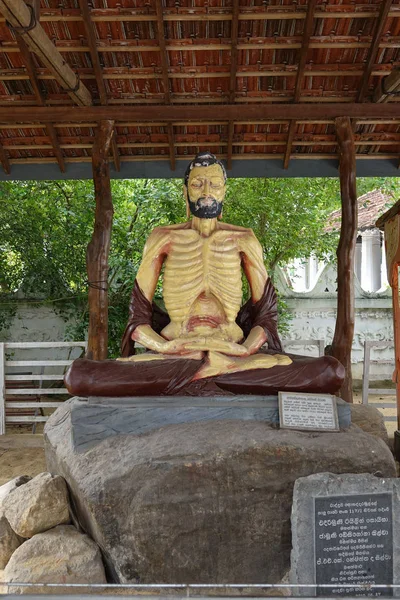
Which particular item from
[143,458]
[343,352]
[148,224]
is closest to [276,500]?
[143,458]

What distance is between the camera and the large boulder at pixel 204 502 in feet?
8.70

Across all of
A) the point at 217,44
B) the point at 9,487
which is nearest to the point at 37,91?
the point at 217,44

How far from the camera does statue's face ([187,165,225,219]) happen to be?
4035 millimetres

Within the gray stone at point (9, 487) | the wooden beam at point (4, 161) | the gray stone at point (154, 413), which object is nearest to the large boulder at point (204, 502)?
the gray stone at point (154, 413)

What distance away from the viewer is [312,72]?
17.8 feet

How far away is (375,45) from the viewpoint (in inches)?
200

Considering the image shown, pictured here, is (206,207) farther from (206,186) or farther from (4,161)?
(4,161)

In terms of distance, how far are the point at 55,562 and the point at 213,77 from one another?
4.57 metres

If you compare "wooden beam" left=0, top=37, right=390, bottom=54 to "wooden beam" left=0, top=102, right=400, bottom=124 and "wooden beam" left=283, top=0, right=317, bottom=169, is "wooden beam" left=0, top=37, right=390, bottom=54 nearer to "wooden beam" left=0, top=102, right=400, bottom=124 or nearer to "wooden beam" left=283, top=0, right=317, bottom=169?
"wooden beam" left=283, top=0, right=317, bottom=169

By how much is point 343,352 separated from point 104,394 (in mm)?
2901

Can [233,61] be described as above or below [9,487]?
above

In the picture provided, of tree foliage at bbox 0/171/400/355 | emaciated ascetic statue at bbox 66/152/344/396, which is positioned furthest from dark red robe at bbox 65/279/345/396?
tree foliage at bbox 0/171/400/355

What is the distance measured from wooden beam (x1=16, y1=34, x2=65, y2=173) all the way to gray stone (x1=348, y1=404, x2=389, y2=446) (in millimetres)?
3996

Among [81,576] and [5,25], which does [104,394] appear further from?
[5,25]
